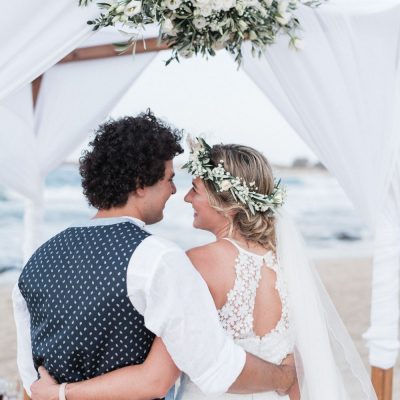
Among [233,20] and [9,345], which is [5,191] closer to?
[9,345]

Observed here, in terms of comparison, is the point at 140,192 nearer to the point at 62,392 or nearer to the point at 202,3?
the point at 62,392

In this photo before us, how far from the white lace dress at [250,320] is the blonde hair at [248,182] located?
0.30 ft

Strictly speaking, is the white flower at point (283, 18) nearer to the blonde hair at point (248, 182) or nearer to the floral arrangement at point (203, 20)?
the floral arrangement at point (203, 20)

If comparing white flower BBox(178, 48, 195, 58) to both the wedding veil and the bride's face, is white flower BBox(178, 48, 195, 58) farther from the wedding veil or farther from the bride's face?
the wedding veil

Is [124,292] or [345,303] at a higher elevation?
[124,292]

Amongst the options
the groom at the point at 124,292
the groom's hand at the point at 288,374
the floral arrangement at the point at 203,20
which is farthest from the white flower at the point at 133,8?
the groom's hand at the point at 288,374

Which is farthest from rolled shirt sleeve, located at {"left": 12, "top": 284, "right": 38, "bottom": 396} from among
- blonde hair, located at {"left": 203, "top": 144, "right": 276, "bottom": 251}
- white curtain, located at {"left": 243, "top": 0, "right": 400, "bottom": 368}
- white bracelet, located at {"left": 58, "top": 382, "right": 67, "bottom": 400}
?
white curtain, located at {"left": 243, "top": 0, "right": 400, "bottom": 368}

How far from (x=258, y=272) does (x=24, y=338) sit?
733 millimetres

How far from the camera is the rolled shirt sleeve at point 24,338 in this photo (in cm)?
186

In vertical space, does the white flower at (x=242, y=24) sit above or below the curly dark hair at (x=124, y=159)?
above

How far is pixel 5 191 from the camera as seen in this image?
21938mm

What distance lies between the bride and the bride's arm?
39 cm

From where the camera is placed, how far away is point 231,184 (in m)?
2.11

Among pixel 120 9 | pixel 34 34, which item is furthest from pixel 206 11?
pixel 34 34
